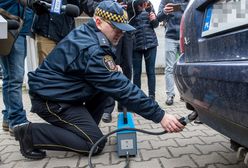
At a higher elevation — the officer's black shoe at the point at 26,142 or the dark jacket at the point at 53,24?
the dark jacket at the point at 53,24

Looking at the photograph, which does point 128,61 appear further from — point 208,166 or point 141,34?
point 208,166

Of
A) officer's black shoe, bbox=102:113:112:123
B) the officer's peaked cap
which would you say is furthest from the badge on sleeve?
officer's black shoe, bbox=102:113:112:123

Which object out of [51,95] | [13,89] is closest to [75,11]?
[51,95]

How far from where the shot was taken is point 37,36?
310 centimetres

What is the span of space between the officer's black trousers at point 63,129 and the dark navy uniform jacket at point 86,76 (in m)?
0.07

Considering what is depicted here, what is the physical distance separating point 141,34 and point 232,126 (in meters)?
2.84

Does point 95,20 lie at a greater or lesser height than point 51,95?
greater

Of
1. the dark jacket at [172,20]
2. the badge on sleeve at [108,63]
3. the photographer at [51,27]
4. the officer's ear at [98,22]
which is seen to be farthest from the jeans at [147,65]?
the badge on sleeve at [108,63]

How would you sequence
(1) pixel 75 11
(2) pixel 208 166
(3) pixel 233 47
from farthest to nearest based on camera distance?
(1) pixel 75 11
(2) pixel 208 166
(3) pixel 233 47

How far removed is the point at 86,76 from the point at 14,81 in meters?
0.98

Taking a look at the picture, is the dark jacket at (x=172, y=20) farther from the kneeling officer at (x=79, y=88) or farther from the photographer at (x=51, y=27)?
the kneeling officer at (x=79, y=88)

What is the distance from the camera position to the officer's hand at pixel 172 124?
1.93 m

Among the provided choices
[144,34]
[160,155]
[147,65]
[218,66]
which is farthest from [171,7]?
[218,66]

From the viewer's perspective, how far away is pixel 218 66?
1.39 meters
